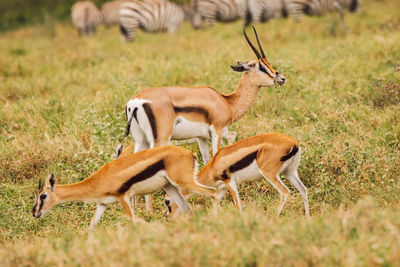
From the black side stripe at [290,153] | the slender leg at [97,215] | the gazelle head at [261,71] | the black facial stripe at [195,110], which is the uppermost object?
the gazelle head at [261,71]

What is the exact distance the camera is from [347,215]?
3.66 m

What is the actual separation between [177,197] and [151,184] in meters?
0.33

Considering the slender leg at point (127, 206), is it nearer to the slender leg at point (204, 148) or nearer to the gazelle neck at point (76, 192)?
the gazelle neck at point (76, 192)

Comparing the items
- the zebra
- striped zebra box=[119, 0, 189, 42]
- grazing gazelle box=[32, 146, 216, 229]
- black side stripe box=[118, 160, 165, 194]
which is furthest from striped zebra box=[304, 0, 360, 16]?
black side stripe box=[118, 160, 165, 194]

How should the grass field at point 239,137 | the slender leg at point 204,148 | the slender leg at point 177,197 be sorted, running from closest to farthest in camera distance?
the grass field at point 239,137
the slender leg at point 177,197
the slender leg at point 204,148

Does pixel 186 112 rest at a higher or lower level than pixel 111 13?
higher

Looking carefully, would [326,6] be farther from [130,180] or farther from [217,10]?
[130,180]

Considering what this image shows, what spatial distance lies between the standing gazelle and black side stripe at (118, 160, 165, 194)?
65cm

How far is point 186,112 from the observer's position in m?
5.36

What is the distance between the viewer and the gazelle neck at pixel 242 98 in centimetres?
583

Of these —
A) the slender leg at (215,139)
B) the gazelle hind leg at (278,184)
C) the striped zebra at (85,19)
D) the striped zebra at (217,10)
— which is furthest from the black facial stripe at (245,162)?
the striped zebra at (85,19)

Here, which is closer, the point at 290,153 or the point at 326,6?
the point at 290,153

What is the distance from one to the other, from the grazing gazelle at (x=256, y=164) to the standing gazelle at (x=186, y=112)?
0.62 metres

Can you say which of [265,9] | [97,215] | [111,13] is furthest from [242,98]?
[111,13]
